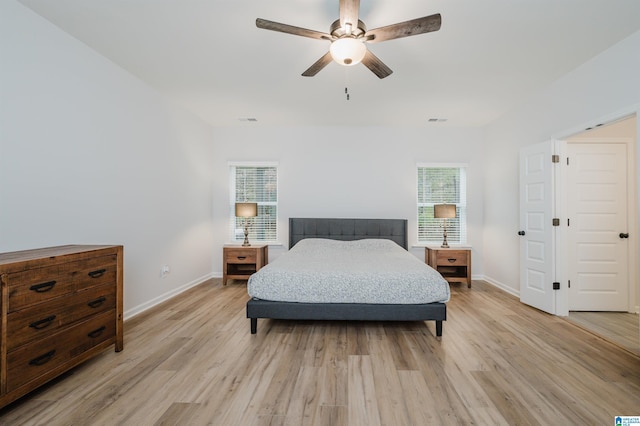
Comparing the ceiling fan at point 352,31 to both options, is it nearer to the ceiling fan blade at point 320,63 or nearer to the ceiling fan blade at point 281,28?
the ceiling fan blade at point 281,28

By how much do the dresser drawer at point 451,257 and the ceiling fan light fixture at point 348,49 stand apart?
134 inches

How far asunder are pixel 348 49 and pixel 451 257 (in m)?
3.61

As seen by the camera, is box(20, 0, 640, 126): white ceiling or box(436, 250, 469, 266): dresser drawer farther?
box(436, 250, 469, 266): dresser drawer

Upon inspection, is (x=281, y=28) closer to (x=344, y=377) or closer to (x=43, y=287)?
(x=43, y=287)

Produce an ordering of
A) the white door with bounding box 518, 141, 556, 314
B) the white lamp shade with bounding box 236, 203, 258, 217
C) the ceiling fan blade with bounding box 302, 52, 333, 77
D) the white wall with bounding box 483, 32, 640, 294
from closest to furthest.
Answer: the ceiling fan blade with bounding box 302, 52, 333, 77, the white wall with bounding box 483, 32, 640, 294, the white door with bounding box 518, 141, 556, 314, the white lamp shade with bounding box 236, 203, 258, 217

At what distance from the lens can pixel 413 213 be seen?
482 centimetres

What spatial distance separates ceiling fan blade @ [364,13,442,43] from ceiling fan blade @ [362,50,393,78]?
16 cm

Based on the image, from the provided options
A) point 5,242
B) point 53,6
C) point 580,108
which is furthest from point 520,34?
point 5,242

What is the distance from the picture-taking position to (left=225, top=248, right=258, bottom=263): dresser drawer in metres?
4.44

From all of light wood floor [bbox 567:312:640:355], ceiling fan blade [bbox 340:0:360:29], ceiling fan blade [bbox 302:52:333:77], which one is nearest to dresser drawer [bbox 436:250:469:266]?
light wood floor [bbox 567:312:640:355]

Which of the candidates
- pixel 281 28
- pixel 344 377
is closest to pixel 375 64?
pixel 281 28

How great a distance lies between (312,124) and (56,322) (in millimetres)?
4056

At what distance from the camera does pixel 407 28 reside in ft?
5.97

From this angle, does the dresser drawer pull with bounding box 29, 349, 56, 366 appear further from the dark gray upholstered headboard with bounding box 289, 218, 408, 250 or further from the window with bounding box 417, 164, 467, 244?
the window with bounding box 417, 164, 467, 244
